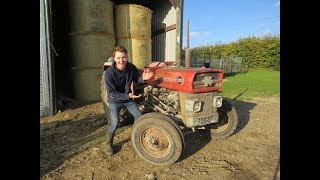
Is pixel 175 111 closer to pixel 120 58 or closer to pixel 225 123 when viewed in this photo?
pixel 225 123

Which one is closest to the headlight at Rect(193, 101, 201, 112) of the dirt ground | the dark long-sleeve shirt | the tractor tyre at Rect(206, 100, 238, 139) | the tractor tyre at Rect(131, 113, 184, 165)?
the tractor tyre at Rect(131, 113, 184, 165)

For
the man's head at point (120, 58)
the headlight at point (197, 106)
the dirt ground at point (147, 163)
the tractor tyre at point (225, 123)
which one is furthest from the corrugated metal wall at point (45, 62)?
the headlight at point (197, 106)

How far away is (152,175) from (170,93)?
56.4 inches

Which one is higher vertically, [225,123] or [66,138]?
[225,123]

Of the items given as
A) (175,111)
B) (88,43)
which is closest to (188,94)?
(175,111)

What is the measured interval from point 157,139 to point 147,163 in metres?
0.37

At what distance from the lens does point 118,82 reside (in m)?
4.16

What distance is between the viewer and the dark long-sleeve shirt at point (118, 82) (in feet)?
13.4

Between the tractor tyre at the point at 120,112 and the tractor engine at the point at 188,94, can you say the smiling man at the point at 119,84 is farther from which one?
the tractor tyre at the point at 120,112

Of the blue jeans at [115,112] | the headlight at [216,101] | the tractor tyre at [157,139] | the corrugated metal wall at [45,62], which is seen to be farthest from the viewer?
the corrugated metal wall at [45,62]

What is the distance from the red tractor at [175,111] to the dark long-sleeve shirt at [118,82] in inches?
18.5

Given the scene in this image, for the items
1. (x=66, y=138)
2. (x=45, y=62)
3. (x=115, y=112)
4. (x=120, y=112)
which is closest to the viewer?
(x=115, y=112)

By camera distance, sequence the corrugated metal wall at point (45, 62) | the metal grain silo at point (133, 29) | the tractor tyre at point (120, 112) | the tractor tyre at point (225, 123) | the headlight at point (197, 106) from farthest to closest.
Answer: the metal grain silo at point (133, 29), the corrugated metal wall at point (45, 62), the tractor tyre at point (120, 112), the tractor tyre at point (225, 123), the headlight at point (197, 106)
